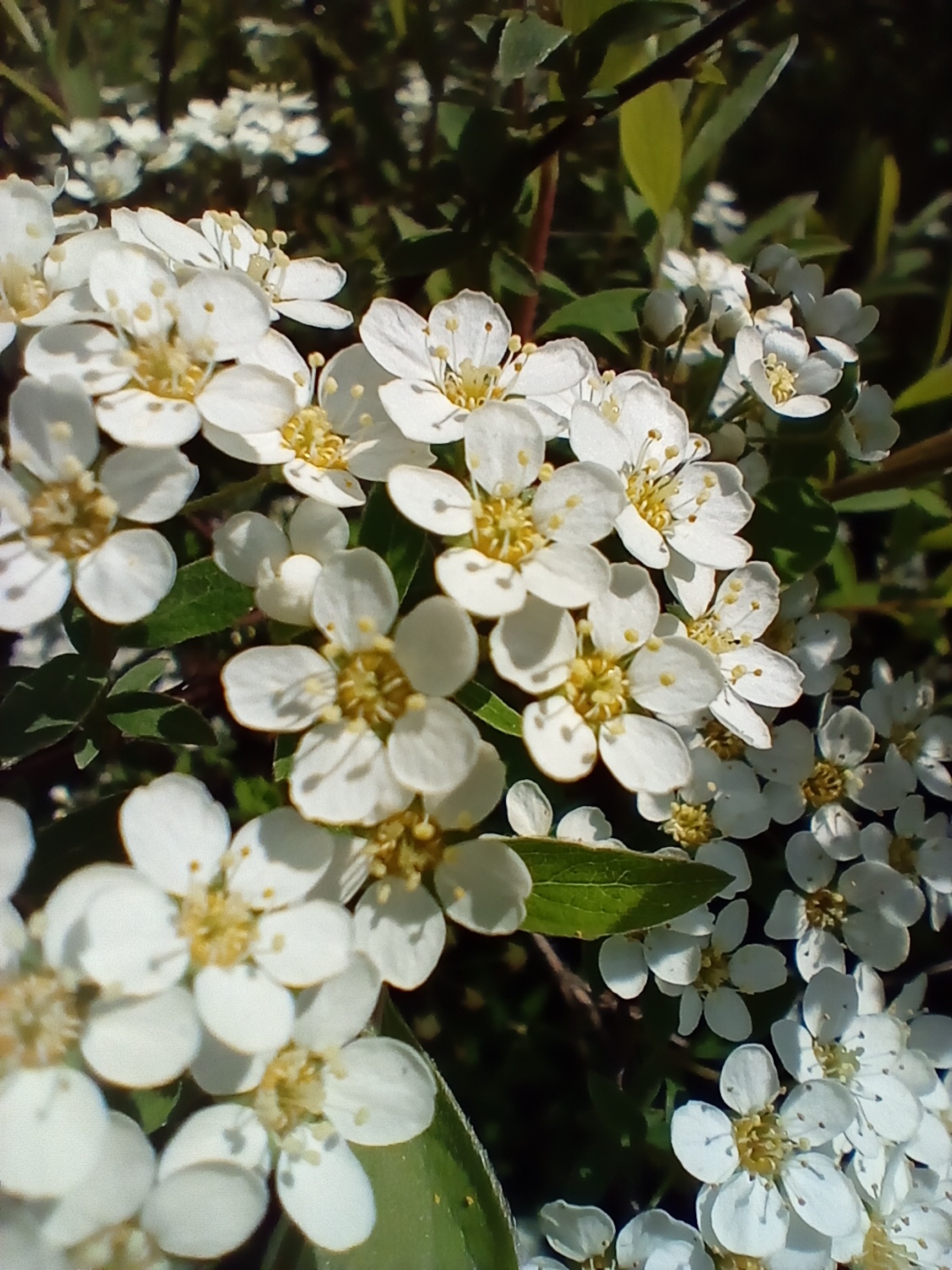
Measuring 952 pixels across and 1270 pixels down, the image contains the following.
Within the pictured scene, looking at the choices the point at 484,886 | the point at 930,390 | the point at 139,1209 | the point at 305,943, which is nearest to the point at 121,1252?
the point at 139,1209

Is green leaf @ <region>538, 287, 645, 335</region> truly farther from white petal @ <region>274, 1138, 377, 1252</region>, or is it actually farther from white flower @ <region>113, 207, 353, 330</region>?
white petal @ <region>274, 1138, 377, 1252</region>

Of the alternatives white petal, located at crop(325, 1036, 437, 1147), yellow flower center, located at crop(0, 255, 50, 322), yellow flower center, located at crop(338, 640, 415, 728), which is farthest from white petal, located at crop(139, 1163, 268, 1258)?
yellow flower center, located at crop(0, 255, 50, 322)

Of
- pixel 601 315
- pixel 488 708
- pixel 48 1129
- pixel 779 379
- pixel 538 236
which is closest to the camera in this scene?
pixel 48 1129

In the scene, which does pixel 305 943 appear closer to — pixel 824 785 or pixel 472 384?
pixel 472 384

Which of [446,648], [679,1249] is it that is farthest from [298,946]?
[679,1249]

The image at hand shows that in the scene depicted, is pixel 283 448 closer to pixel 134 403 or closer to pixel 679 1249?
pixel 134 403
